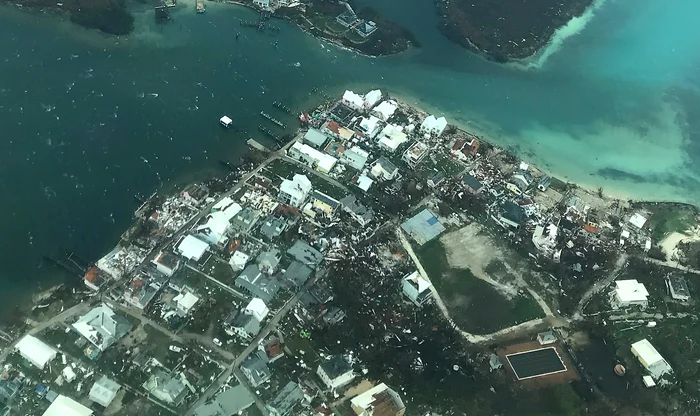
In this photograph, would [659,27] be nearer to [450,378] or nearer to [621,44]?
[621,44]

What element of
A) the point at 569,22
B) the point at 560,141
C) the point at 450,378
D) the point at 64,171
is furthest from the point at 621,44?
the point at 64,171

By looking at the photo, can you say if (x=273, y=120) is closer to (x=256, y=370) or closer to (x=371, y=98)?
(x=371, y=98)

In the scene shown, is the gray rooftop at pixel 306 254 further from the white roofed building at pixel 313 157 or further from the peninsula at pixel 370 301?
the white roofed building at pixel 313 157

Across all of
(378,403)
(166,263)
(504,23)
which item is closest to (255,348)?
(378,403)

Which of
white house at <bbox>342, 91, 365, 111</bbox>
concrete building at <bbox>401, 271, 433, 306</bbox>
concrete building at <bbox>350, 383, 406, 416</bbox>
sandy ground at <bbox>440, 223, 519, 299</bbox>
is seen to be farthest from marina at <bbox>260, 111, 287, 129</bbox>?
concrete building at <bbox>350, 383, 406, 416</bbox>

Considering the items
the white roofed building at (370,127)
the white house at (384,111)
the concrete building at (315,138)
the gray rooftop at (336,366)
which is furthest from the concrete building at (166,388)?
the white house at (384,111)
